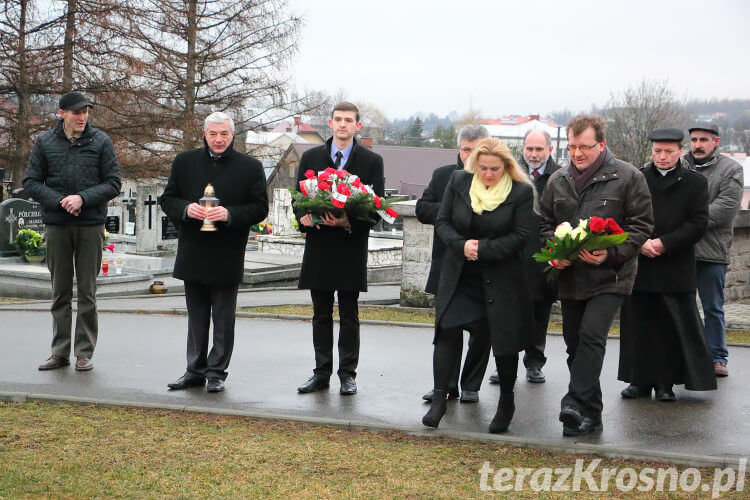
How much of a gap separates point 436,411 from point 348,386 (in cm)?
131

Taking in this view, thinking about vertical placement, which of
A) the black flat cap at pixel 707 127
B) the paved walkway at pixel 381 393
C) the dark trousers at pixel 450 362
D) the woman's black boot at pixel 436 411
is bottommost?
the paved walkway at pixel 381 393

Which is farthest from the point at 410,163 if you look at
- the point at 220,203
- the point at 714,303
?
the point at 220,203

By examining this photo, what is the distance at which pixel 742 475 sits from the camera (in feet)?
18.3

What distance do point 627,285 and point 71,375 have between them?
4.60 m

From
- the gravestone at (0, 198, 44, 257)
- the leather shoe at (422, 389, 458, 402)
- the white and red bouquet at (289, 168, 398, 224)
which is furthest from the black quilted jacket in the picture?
the gravestone at (0, 198, 44, 257)

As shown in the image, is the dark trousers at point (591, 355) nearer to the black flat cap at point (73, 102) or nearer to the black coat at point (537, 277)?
the black coat at point (537, 277)

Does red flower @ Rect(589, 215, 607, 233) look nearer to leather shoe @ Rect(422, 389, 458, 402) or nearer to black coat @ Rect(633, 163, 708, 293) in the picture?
black coat @ Rect(633, 163, 708, 293)

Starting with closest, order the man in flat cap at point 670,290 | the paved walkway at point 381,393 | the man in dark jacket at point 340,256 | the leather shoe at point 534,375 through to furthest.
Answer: the paved walkway at point 381,393
the man in flat cap at point 670,290
the man in dark jacket at point 340,256
the leather shoe at point 534,375

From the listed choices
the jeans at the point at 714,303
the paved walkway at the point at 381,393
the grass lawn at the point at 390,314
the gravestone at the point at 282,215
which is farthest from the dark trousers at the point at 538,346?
the gravestone at the point at 282,215

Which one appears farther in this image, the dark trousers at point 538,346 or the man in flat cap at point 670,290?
the dark trousers at point 538,346

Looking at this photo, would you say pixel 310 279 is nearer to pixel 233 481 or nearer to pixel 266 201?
pixel 266 201

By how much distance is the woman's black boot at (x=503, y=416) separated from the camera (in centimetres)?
656

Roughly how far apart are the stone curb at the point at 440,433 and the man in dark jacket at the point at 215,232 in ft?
2.26

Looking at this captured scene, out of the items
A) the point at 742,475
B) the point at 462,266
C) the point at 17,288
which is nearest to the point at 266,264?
the point at 17,288
